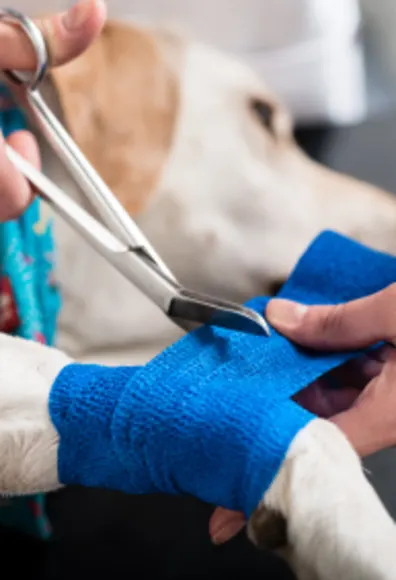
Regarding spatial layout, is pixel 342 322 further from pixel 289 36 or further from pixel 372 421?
pixel 289 36

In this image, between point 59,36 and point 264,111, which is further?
point 264,111

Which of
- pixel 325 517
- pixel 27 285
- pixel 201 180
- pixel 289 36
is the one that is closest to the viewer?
pixel 325 517

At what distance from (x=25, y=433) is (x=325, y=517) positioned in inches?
4.9

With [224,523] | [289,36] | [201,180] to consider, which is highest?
[289,36]

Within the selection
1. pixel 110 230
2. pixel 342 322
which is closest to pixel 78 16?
pixel 110 230

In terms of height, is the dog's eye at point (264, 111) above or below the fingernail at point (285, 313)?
above

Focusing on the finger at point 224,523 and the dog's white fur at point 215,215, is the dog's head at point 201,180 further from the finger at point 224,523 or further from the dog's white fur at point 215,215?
the finger at point 224,523

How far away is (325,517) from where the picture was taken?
0.24 meters

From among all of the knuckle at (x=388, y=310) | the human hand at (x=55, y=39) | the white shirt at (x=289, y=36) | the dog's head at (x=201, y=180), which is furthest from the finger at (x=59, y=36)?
the white shirt at (x=289, y=36)

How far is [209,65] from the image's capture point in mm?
619

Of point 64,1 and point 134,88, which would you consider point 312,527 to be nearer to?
point 134,88

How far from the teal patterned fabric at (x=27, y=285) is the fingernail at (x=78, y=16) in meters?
0.09

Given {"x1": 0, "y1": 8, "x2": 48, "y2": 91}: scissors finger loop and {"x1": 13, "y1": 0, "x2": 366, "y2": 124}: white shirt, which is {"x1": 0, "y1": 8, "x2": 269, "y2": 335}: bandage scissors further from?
{"x1": 13, "y1": 0, "x2": 366, "y2": 124}: white shirt

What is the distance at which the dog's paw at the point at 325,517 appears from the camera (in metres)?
0.23
